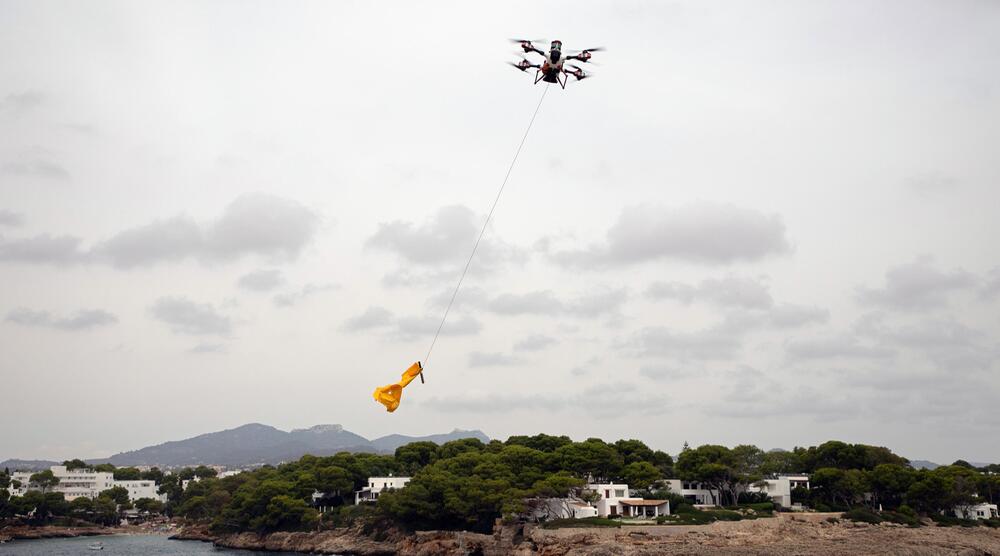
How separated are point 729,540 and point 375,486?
4656 cm

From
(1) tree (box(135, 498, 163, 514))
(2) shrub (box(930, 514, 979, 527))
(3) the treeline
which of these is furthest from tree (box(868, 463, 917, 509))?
(1) tree (box(135, 498, 163, 514))

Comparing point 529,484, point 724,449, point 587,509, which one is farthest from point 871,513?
point 529,484

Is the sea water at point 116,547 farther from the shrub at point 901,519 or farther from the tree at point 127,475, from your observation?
the shrub at point 901,519

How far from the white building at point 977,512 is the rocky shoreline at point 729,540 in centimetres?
623

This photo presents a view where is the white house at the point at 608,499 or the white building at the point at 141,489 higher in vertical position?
the white house at the point at 608,499

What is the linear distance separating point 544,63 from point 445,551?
49509 mm

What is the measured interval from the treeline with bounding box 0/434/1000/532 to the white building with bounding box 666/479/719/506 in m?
0.81

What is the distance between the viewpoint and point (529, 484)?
67500mm

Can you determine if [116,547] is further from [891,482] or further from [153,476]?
[891,482]

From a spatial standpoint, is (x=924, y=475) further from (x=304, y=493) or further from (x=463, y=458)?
(x=304, y=493)

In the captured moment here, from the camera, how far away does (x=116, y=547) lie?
87188 mm

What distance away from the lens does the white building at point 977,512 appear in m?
71.4

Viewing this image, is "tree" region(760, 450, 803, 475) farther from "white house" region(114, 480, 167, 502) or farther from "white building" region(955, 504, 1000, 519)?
"white house" region(114, 480, 167, 502)

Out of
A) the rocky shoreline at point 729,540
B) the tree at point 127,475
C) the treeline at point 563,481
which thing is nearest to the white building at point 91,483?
the tree at point 127,475
